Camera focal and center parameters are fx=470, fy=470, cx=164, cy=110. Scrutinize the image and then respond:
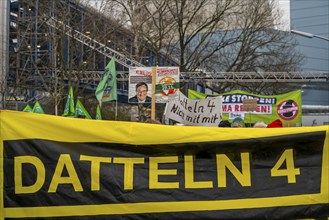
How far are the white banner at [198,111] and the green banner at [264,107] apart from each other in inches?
171

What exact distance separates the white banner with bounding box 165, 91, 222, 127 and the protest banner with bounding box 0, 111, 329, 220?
9.13 metres

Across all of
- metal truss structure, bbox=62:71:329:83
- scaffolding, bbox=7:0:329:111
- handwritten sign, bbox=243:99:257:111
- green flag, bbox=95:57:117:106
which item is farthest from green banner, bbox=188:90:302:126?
metal truss structure, bbox=62:71:329:83

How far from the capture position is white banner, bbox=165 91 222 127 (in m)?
13.0

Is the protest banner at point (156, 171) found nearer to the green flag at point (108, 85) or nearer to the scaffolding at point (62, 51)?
the green flag at point (108, 85)

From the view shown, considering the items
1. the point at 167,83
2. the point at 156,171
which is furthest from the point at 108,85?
the point at 156,171

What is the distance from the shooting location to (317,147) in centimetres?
371

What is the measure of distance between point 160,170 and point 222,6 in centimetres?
2794

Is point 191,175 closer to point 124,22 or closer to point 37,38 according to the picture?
point 124,22

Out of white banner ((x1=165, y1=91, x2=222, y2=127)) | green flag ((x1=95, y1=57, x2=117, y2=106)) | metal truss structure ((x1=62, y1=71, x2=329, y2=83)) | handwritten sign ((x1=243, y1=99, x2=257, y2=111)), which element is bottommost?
white banner ((x1=165, y1=91, x2=222, y2=127))

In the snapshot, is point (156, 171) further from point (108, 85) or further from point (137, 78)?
point (108, 85)

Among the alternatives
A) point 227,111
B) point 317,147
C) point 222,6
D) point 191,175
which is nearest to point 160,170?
point 191,175

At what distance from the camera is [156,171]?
3.66m

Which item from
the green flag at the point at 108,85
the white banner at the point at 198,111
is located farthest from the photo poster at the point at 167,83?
→ the green flag at the point at 108,85

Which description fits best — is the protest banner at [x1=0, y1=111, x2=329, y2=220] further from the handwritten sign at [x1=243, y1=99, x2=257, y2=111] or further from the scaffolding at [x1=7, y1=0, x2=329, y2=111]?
the scaffolding at [x1=7, y1=0, x2=329, y2=111]
